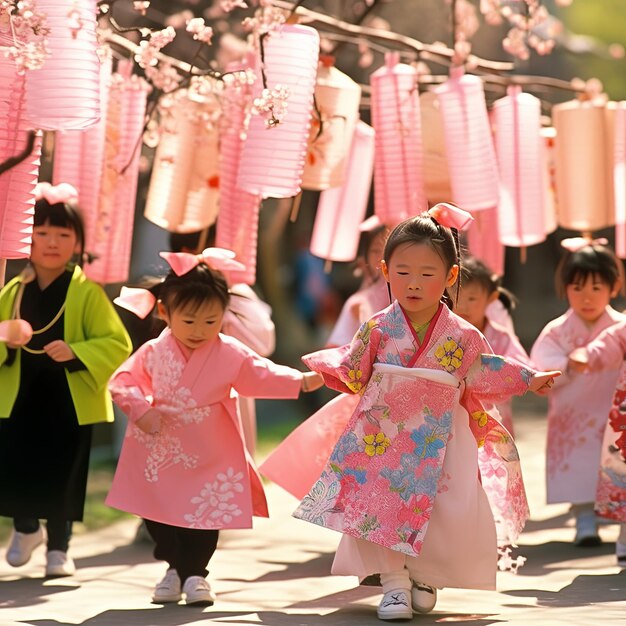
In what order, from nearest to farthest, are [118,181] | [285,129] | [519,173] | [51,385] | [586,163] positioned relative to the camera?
[285,129], [51,385], [118,181], [519,173], [586,163]

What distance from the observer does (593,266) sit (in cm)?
728

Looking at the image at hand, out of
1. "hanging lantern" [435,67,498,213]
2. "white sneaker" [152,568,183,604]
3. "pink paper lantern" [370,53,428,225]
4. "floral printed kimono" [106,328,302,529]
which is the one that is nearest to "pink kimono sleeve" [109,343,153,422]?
"floral printed kimono" [106,328,302,529]

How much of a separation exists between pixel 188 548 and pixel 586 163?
12.5 ft

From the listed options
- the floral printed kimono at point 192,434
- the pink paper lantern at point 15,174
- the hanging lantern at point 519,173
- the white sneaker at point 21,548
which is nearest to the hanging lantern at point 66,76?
the pink paper lantern at point 15,174

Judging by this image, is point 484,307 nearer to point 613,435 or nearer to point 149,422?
point 613,435

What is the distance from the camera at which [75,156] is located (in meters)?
6.89

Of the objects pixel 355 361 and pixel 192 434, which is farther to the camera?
pixel 192 434

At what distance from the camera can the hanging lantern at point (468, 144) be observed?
24.3 feet

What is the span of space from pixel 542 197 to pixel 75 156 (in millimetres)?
2939

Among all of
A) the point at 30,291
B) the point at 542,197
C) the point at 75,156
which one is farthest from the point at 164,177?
the point at 542,197

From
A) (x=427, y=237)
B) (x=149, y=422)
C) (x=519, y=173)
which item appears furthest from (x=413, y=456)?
(x=519, y=173)

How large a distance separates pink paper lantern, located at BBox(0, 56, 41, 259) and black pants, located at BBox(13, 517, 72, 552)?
187 centimetres

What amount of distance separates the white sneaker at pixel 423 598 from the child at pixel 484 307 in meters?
1.94

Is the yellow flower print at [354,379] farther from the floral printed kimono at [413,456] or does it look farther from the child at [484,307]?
the child at [484,307]
